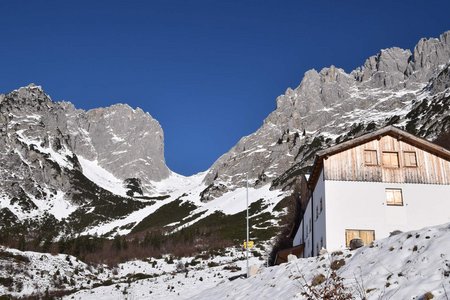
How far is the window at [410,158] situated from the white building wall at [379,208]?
1.46 metres

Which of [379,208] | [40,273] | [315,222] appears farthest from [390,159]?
[40,273]

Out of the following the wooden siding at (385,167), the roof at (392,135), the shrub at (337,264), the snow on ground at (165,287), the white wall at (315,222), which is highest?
the roof at (392,135)

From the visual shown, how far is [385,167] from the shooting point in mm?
31156

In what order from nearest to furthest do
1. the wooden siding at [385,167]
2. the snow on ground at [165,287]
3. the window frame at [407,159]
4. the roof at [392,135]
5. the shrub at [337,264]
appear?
the shrub at [337,264] < the wooden siding at [385,167] < the roof at [392,135] < the window frame at [407,159] < the snow on ground at [165,287]

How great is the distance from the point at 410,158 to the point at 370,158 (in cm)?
264

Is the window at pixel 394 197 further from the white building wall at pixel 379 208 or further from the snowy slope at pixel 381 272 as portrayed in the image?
the snowy slope at pixel 381 272

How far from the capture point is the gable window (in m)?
31.3

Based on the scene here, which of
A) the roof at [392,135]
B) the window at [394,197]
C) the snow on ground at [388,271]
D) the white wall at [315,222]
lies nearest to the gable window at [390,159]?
the roof at [392,135]

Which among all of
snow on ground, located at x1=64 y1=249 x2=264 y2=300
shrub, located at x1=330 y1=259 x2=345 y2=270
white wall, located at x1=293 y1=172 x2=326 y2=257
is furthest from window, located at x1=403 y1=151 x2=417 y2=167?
snow on ground, located at x1=64 y1=249 x2=264 y2=300

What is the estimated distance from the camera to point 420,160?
3155 centimetres

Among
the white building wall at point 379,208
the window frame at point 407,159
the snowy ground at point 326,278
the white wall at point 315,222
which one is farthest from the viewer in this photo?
the white wall at point 315,222

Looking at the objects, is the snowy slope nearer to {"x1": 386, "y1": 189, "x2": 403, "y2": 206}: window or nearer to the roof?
the roof

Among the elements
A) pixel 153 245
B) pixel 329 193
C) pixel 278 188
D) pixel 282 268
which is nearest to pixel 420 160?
pixel 329 193

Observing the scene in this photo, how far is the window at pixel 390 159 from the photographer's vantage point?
31.3 metres
